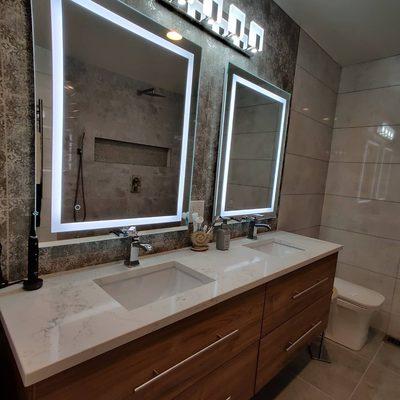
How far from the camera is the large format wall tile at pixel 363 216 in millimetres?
2219

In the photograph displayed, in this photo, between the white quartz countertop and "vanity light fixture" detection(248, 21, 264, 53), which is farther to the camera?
"vanity light fixture" detection(248, 21, 264, 53)

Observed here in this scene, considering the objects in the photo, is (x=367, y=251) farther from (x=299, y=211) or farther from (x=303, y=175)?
(x=303, y=175)

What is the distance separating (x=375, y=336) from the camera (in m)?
2.26

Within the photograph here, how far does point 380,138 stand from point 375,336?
1.72 meters

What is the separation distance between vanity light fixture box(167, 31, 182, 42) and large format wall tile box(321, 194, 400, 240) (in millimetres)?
2062

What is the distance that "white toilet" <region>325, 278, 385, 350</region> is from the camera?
6.44 ft

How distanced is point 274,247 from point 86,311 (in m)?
1.35

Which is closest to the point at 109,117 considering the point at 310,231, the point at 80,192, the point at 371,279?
the point at 80,192

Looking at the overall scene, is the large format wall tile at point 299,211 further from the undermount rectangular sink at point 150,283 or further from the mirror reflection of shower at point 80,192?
the mirror reflection of shower at point 80,192

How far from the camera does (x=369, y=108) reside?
91.5 inches

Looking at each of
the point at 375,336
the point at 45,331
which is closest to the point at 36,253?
the point at 45,331

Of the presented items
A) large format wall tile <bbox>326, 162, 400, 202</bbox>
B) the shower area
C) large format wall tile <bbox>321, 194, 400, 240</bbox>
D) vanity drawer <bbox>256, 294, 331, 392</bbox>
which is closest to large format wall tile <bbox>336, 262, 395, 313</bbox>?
large format wall tile <bbox>321, 194, 400, 240</bbox>

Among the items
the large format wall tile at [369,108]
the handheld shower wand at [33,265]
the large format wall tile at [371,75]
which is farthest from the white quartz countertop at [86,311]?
the large format wall tile at [371,75]

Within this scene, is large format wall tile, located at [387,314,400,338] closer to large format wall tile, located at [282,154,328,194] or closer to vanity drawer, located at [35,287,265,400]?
large format wall tile, located at [282,154,328,194]
